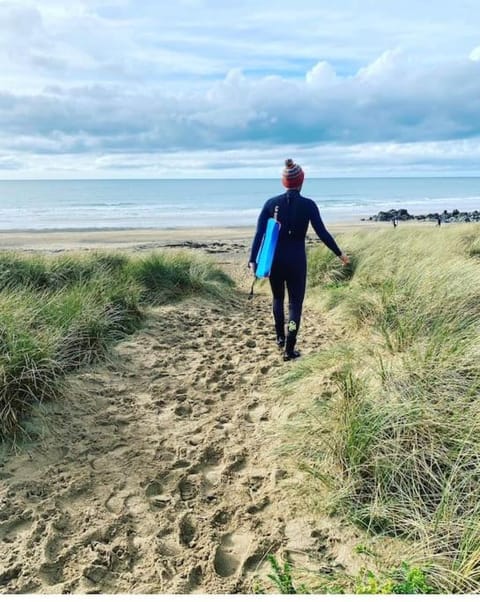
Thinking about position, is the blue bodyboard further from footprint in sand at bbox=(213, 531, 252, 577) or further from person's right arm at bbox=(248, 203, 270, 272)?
footprint in sand at bbox=(213, 531, 252, 577)

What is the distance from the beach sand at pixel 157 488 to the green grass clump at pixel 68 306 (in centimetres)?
24

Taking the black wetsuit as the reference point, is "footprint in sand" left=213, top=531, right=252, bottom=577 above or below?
below

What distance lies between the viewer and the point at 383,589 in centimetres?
216

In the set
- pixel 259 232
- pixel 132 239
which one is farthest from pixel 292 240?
pixel 132 239

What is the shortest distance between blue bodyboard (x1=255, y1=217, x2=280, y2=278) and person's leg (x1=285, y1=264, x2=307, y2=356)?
0.27 metres

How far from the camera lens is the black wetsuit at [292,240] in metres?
5.65

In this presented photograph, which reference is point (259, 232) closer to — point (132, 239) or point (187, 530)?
point (187, 530)

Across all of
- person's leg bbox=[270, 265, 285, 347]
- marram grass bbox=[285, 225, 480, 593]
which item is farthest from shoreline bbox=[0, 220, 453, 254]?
marram grass bbox=[285, 225, 480, 593]

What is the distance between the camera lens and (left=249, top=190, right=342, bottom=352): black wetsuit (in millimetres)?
5652

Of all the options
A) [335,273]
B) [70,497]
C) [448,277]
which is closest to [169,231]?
[335,273]

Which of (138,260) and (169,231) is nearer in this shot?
(138,260)

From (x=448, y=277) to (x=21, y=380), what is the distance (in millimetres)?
4726

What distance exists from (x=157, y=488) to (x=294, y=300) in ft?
9.71

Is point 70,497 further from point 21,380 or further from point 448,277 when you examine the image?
point 448,277
